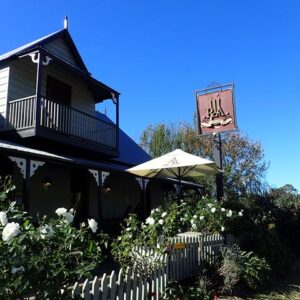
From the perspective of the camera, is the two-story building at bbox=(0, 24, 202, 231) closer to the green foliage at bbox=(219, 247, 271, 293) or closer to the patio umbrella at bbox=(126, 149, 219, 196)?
the patio umbrella at bbox=(126, 149, 219, 196)

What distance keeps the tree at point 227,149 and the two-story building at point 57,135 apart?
12.6 metres

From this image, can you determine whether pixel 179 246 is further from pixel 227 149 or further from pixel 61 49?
pixel 227 149

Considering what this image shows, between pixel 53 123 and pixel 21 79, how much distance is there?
7.74ft

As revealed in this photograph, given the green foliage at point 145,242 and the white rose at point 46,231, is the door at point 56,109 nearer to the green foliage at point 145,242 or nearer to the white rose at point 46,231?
the green foliage at point 145,242

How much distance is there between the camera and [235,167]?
102 ft

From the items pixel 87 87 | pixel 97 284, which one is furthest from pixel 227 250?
pixel 87 87

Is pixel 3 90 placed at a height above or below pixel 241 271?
above

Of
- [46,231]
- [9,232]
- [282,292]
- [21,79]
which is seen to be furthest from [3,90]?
[9,232]

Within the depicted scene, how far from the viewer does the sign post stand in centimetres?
1384

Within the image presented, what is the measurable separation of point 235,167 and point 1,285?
29.2 meters

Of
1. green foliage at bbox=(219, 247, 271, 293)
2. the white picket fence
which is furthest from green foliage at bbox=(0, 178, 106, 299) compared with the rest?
green foliage at bbox=(219, 247, 271, 293)

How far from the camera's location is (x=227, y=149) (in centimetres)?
3166

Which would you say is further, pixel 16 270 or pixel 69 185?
pixel 69 185

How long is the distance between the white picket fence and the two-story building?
467 centimetres
